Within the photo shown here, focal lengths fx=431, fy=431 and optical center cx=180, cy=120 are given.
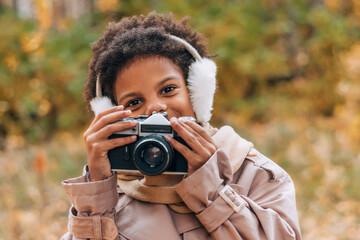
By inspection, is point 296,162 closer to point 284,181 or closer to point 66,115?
point 284,181

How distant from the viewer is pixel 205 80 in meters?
1.59

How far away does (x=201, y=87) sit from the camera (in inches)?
62.0

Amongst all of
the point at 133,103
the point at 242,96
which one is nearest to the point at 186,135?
the point at 133,103

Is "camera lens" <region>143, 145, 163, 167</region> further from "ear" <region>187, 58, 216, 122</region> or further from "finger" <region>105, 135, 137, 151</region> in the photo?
"ear" <region>187, 58, 216, 122</region>

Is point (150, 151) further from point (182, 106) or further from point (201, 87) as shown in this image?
point (201, 87)

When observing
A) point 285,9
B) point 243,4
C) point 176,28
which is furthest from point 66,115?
point 176,28

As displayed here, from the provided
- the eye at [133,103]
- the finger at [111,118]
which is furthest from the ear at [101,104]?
the finger at [111,118]

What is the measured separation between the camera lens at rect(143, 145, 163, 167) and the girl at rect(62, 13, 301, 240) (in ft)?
0.16

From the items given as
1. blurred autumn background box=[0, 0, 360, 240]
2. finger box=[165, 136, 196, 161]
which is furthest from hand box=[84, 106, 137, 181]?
blurred autumn background box=[0, 0, 360, 240]

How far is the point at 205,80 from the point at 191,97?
85 millimetres

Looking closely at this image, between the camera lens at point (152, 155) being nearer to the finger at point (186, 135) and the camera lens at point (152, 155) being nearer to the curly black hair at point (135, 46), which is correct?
the finger at point (186, 135)

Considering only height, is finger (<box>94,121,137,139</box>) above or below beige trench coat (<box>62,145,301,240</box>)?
above

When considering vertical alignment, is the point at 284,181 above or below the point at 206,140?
below

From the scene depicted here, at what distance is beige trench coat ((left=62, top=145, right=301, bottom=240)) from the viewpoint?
130cm
